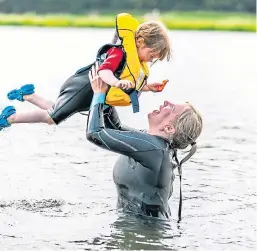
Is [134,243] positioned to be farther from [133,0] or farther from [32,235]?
[133,0]

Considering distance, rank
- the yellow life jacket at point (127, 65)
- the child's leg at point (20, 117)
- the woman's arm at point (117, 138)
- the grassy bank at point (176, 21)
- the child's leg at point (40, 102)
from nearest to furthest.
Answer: the woman's arm at point (117, 138) < the yellow life jacket at point (127, 65) < the child's leg at point (20, 117) < the child's leg at point (40, 102) < the grassy bank at point (176, 21)

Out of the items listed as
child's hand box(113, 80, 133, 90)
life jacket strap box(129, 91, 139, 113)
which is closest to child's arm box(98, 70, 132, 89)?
child's hand box(113, 80, 133, 90)

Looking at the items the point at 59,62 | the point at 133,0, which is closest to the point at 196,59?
the point at 59,62

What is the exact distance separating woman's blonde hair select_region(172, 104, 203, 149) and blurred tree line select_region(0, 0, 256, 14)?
46952 millimetres

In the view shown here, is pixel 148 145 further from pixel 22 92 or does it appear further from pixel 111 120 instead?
pixel 22 92

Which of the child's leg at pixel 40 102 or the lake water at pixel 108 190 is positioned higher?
the child's leg at pixel 40 102

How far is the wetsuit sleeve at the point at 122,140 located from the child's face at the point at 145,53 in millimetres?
741

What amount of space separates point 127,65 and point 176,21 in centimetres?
4162

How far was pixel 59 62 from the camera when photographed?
24469mm

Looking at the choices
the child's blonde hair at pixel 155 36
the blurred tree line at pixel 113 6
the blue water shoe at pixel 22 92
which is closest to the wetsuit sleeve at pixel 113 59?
the child's blonde hair at pixel 155 36

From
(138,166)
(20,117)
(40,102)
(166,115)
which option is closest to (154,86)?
(166,115)

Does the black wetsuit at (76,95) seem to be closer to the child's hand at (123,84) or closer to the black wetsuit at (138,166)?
the black wetsuit at (138,166)

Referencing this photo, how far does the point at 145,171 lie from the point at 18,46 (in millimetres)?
22023

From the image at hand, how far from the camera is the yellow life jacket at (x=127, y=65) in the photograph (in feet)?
25.9
